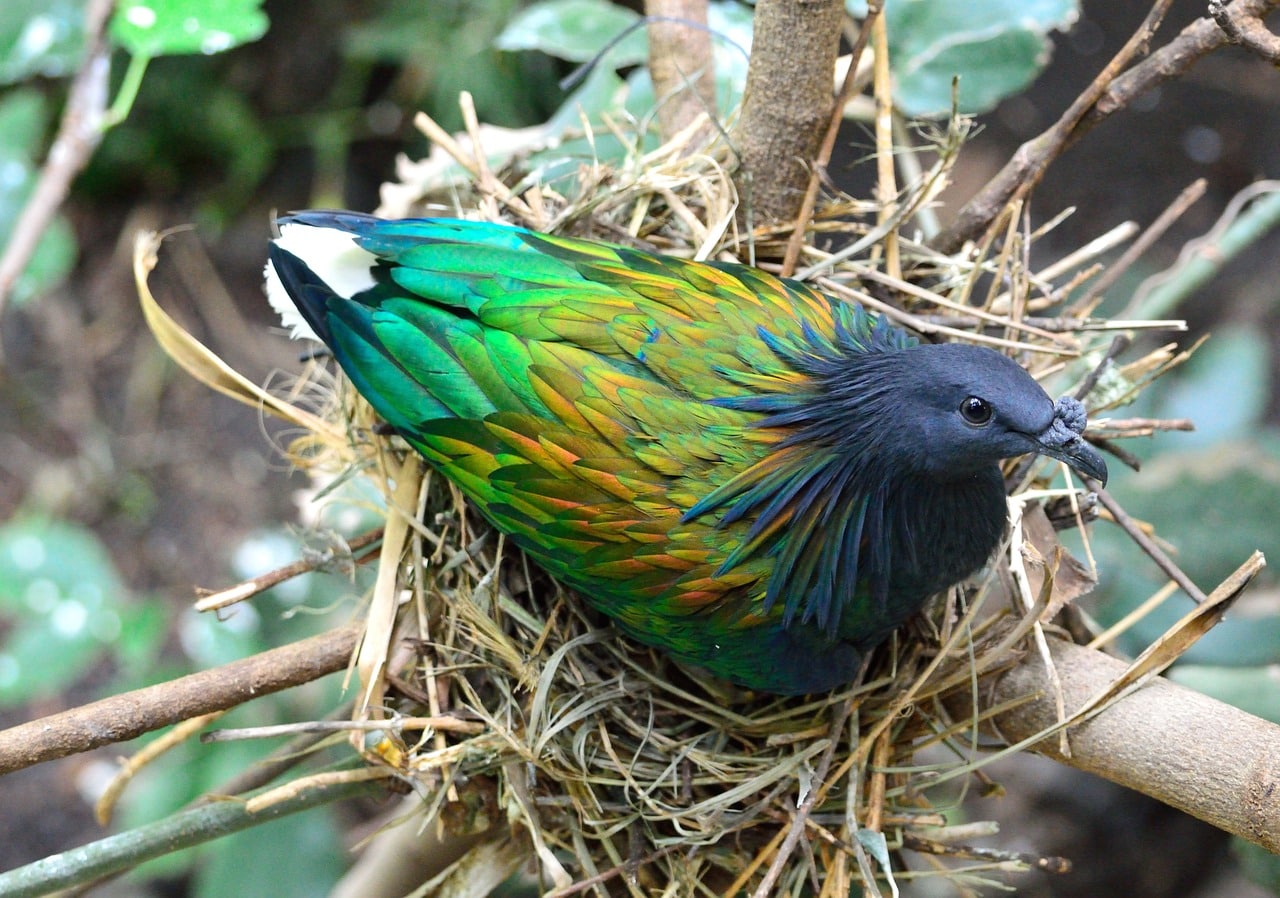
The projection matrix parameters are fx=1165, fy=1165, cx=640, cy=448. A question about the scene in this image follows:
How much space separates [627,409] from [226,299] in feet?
8.30

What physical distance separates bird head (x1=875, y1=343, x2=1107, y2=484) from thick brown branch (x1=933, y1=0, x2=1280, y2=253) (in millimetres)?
329

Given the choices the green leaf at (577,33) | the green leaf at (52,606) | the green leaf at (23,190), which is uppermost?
the green leaf at (577,33)

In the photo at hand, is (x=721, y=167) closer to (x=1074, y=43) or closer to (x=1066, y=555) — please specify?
(x=1066, y=555)

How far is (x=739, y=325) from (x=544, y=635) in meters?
0.44

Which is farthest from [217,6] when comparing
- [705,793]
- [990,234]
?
[705,793]

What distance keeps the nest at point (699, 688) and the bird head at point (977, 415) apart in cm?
17

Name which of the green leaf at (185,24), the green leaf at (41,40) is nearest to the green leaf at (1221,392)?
the green leaf at (185,24)

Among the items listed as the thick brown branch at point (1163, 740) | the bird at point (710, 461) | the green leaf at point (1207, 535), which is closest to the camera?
the thick brown branch at point (1163, 740)

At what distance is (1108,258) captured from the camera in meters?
2.99

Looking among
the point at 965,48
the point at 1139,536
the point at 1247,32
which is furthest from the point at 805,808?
the point at 965,48

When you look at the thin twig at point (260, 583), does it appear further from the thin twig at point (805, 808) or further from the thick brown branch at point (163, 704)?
the thin twig at point (805, 808)

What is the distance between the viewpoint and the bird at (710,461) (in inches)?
51.0

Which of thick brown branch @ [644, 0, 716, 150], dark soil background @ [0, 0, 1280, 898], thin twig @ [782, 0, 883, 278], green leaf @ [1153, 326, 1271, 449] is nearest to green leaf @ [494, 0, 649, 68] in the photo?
thick brown branch @ [644, 0, 716, 150]

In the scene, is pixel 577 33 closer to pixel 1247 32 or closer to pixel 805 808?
pixel 1247 32
